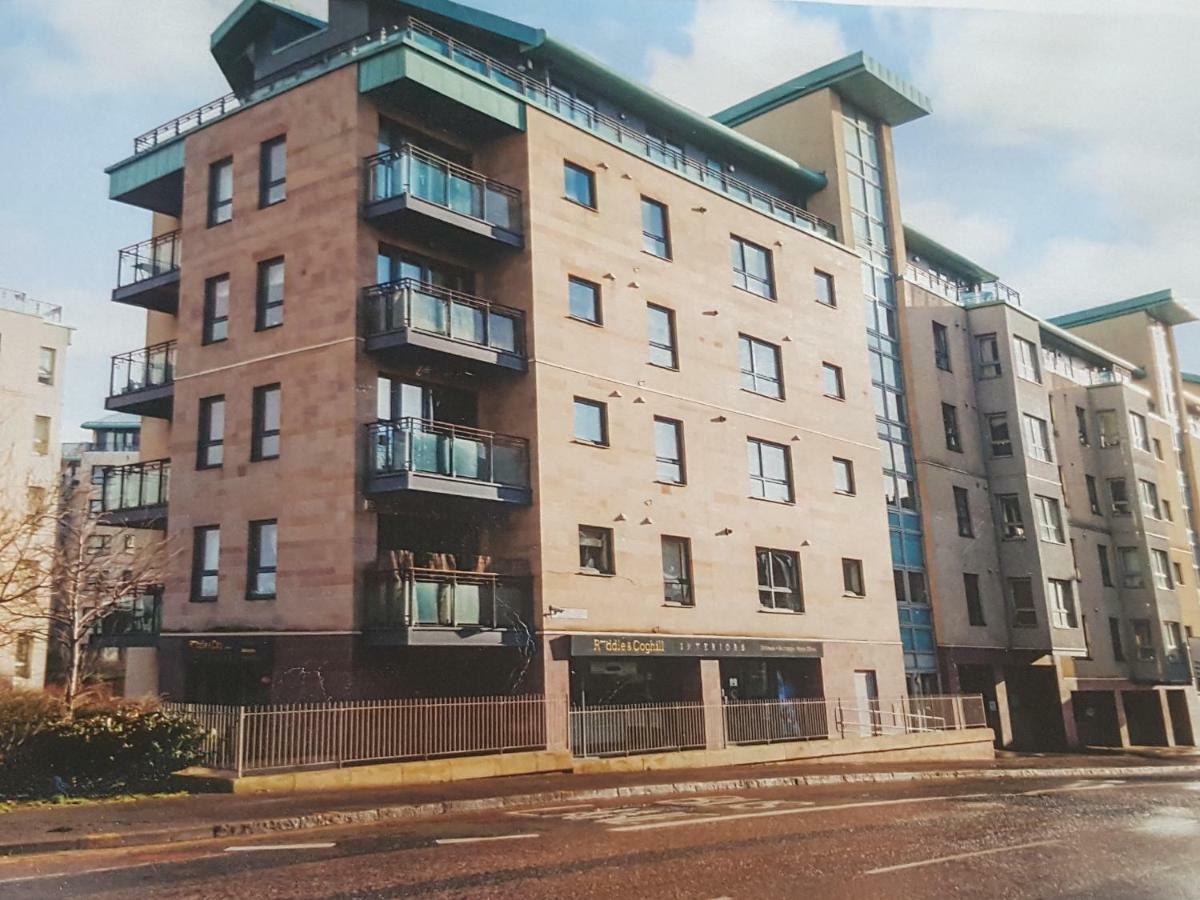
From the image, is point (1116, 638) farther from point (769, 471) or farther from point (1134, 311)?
point (769, 471)

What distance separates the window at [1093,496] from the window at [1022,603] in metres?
9.40

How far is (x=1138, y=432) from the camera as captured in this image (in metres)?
43.3

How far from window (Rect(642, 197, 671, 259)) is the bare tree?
12824mm

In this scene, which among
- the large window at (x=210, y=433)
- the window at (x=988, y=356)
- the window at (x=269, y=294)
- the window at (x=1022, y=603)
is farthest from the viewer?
the window at (x=988, y=356)

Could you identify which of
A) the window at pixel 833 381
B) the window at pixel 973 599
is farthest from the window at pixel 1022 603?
the window at pixel 833 381

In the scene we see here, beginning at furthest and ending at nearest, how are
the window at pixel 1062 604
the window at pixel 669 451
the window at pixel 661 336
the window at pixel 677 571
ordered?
the window at pixel 1062 604, the window at pixel 661 336, the window at pixel 669 451, the window at pixel 677 571

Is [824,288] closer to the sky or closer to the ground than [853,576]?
closer to the sky

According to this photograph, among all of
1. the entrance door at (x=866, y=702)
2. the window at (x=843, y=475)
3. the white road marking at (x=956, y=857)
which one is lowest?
the white road marking at (x=956, y=857)

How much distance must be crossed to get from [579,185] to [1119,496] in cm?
2884

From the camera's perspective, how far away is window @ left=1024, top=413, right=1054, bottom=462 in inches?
1399

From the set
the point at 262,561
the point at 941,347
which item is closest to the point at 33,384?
the point at 262,561

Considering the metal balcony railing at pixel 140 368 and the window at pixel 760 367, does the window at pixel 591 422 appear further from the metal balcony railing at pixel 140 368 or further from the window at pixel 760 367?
the metal balcony railing at pixel 140 368

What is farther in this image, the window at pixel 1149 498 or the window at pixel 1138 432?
the window at pixel 1138 432

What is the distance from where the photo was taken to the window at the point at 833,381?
29578mm
